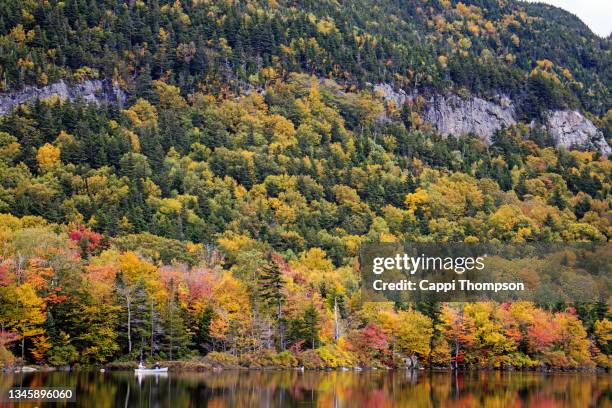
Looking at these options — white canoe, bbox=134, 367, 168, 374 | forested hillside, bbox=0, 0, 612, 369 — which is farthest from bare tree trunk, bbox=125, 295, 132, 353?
white canoe, bbox=134, 367, 168, 374

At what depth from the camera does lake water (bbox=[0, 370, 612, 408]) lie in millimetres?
66312

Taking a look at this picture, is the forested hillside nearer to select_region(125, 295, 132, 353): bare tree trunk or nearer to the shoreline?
select_region(125, 295, 132, 353): bare tree trunk

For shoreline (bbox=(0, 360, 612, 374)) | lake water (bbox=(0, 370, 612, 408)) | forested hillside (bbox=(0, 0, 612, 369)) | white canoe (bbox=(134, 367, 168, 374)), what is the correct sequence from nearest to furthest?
lake water (bbox=(0, 370, 612, 408)), white canoe (bbox=(134, 367, 168, 374)), shoreline (bbox=(0, 360, 612, 374)), forested hillside (bbox=(0, 0, 612, 369))

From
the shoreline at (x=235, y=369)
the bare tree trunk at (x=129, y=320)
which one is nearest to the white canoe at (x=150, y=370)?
the shoreline at (x=235, y=369)

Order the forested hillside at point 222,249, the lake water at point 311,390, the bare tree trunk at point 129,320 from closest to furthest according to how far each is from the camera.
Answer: the lake water at point 311,390 → the bare tree trunk at point 129,320 → the forested hillside at point 222,249

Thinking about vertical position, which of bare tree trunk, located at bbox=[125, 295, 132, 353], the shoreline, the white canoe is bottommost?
the white canoe

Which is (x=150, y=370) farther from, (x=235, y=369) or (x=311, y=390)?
(x=311, y=390)

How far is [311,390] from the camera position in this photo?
76688 millimetres

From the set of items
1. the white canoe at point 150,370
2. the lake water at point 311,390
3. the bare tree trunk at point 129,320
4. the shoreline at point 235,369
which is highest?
the bare tree trunk at point 129,320

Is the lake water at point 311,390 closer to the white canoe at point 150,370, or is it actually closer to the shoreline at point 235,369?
the white canoe at point 150,370

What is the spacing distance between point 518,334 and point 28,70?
4506 inches

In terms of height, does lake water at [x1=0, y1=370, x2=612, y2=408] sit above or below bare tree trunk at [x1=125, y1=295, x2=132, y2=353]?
below

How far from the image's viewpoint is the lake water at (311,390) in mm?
66312

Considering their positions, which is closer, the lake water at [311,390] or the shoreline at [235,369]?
the lake water at [311,390]
